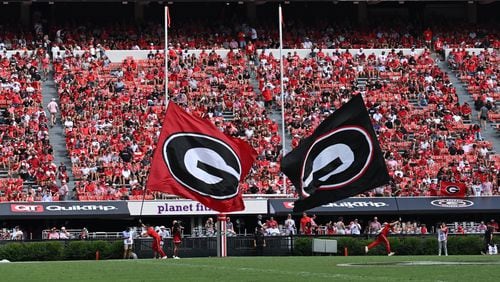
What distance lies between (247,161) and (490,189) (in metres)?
17.5

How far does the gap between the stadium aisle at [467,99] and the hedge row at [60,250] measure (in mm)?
20727

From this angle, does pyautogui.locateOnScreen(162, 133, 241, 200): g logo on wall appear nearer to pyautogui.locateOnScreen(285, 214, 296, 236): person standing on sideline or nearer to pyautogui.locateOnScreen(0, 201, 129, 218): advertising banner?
pyautogui.locateOnScreen(285, 214, 296, 236): person standing on sideline

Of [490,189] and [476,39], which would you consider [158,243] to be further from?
[476,39]

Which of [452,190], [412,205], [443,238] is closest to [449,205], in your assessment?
[452,190]

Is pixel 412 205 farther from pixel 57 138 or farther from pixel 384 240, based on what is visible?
pixel 57 138

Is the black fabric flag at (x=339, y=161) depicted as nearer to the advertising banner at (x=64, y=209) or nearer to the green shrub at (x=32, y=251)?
the green shrub at (x=32, y=251)

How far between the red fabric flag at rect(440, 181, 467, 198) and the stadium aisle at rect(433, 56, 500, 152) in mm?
6063

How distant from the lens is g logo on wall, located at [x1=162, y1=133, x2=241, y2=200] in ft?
115

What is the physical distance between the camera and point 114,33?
208ft

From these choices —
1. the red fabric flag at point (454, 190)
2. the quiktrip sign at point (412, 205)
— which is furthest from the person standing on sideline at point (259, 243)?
the red fabric flag at point (454, 190)

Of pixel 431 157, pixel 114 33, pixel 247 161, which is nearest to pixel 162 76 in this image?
pixel 114 33

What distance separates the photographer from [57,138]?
53.6 m

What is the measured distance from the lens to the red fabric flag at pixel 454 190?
49.8 metres

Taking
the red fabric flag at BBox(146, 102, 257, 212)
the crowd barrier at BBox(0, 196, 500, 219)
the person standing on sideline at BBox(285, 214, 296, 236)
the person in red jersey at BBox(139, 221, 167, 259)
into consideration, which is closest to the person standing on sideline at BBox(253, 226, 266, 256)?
the person standing on sideline at BBox(285, 214, 296, 236)
